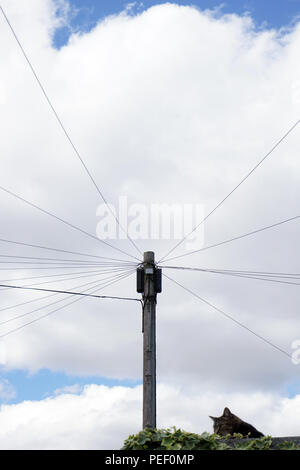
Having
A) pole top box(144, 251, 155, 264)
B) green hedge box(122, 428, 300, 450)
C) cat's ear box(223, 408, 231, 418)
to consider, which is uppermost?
pole top box(144, 251, 155, 264)

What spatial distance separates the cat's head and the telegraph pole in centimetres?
235

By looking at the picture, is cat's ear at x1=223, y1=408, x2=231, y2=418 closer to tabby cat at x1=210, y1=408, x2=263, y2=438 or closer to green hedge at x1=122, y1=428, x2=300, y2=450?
tabby cat at x1=210, y1=408, x2=263, y2=438

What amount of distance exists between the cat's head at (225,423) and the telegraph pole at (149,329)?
2.35m

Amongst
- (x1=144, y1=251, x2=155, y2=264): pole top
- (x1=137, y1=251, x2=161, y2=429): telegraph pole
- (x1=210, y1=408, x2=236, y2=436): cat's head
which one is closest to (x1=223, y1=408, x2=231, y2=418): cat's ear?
(x1=210, y1=408, x2=236, y2=436): cat's head

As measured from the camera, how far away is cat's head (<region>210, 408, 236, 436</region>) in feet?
39.1

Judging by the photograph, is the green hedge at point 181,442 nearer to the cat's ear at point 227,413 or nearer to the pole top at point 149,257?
the cat's ear at point 227,413

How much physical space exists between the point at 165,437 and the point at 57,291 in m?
8.20

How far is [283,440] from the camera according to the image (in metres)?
9.12

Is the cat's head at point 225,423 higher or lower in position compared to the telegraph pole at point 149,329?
lower

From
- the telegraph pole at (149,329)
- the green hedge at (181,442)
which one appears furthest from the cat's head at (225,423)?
the green hedge at (181,442)

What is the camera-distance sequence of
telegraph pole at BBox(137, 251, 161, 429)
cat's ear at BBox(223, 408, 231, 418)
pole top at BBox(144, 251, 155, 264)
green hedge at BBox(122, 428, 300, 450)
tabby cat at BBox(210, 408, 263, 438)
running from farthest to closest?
pole top at BBox(144, 251, 155, 264) → telegraph pole at BBox(137, 251, 161, 429) → cat's ear at BBox(223, 408, 231, 418) → tabby cat at BBox(210, 408, 263, 438) → green hedge at BBox(122, 428, 300, 450)

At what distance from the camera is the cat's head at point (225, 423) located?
11.9 meters
